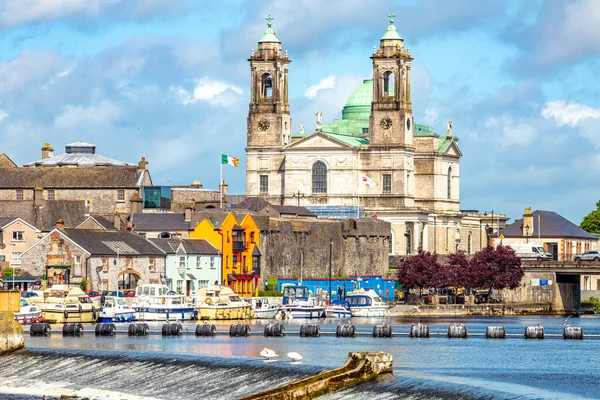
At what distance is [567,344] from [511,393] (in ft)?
96.9

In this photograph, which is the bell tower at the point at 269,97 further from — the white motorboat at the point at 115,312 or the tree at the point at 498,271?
the white motorboat at the point at 115,312

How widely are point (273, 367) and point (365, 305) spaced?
67266 mm

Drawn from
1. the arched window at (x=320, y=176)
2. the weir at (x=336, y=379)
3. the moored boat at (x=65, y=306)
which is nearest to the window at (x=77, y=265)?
the moored boat at (x=65, y=306)

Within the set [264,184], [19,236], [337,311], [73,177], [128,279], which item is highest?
[264,184]

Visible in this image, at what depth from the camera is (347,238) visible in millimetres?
165750

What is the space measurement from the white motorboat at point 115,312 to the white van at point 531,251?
66724 millimetres

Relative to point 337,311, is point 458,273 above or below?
above

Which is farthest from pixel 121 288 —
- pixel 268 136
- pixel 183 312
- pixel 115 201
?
pixel 268 136

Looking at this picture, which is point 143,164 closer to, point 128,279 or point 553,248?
point 128,279

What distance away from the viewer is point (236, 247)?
144375 mm

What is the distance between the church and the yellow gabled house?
104 feet

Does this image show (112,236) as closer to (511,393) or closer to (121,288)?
(121,288)

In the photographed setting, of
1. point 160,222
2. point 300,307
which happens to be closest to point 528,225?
point 160,222

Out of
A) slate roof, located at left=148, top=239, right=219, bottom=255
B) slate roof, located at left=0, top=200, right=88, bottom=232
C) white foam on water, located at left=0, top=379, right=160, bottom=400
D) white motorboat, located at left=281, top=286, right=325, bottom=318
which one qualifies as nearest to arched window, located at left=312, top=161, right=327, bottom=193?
slate roof, located at left=0, top=200, right=88, bottom=232
